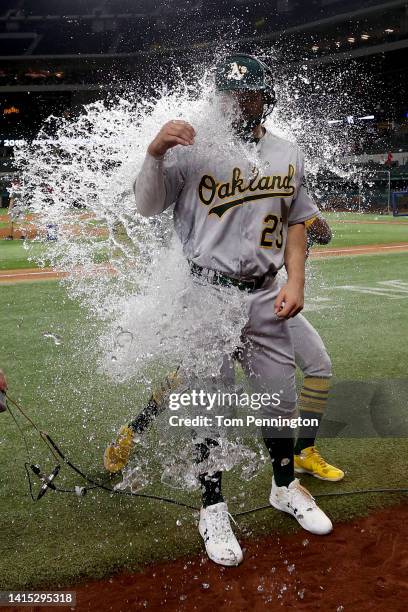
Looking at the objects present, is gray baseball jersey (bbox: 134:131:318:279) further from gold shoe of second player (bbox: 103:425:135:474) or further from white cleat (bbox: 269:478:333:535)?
gold shoe of second player (bbox: 103:425:135:474)

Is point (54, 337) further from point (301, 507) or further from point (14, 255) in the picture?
point (14, 255)

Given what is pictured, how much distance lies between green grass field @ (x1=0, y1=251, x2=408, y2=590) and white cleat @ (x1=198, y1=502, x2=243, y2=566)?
0.32 feet

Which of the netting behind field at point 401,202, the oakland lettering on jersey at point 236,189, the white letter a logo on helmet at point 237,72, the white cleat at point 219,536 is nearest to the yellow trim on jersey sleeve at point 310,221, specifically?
the oakland lettering on jersey at point 236,189

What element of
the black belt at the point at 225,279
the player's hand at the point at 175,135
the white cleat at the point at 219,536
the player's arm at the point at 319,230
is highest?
the player's hand at the point at 175,135

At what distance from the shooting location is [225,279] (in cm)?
251

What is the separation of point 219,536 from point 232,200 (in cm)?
129

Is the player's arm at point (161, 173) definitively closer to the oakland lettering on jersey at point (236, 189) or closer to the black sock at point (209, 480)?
the oakland lettering on jersey at point (236, 189)

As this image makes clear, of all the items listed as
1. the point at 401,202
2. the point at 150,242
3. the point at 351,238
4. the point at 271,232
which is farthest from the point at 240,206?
the point at 401,202

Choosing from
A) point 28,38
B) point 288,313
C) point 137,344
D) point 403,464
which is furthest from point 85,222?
point 28,38

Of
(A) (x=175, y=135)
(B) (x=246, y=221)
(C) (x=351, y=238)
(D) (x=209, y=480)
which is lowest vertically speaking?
(C) (x=351, y=238)

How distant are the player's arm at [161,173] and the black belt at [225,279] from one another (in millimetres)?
282

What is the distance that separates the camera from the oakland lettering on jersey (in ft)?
8.07

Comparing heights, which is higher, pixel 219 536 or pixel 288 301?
pixel 288 301

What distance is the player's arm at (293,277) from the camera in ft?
8.27
